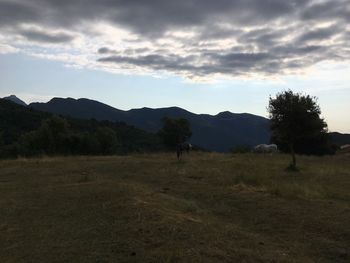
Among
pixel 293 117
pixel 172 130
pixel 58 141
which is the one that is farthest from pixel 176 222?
pixel 172 130

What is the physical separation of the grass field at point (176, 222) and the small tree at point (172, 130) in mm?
49671

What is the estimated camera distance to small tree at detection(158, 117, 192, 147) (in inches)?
2598

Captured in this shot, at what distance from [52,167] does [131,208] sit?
14.4 meters

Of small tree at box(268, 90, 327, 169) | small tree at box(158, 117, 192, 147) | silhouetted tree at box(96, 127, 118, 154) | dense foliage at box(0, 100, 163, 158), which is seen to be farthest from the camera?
small tree at box(158, 117, 192, 147)

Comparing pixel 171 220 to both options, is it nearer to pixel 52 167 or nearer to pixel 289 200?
pixel 289 200

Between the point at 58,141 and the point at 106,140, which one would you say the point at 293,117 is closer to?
the point at 58,141

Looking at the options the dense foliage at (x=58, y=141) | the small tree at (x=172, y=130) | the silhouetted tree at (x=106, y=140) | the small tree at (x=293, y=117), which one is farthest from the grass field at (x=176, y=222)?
the small tree at (x=172, y=130)

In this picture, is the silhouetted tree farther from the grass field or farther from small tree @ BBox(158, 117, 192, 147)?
the grass field

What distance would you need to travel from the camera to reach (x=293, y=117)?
24.9 meters

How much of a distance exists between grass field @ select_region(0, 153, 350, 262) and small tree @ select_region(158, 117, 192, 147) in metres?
49.7

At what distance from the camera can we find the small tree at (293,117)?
24.9 m

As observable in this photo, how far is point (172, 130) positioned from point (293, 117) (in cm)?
4280

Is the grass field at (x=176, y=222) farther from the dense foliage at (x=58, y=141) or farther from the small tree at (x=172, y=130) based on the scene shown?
the small tree at (x=172, y=130)

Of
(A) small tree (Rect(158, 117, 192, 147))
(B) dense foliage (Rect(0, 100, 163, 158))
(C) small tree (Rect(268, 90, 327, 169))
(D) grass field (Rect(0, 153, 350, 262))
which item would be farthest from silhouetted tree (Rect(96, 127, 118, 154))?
(D) grass field (Rect(0, 153, 350, 262))
